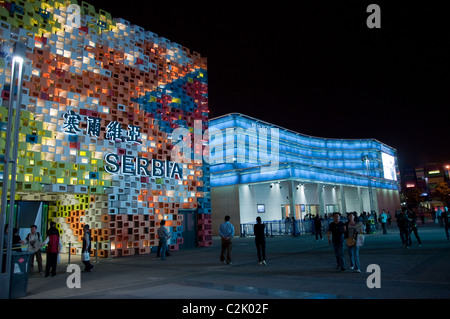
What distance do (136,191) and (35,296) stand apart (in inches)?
406

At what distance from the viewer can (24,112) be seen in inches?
596

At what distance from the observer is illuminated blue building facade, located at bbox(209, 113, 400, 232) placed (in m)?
34.0

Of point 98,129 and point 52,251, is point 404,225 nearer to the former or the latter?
point 52,251

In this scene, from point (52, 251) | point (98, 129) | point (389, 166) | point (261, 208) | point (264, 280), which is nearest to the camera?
point (264, 280)

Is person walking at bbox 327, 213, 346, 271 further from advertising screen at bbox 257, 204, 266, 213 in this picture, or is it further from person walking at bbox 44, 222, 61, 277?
advertising screen at bbox 257, 204, 266, 213

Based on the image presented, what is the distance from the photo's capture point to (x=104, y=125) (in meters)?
17.9

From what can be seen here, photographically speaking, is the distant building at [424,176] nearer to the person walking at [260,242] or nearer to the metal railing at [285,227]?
the metal railing at [285,227]

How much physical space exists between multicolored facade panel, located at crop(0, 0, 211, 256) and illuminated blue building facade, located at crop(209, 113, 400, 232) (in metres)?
12.0

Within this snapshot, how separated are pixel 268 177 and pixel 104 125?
1892cm

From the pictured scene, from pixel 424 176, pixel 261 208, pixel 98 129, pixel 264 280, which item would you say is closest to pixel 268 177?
pixel 261 208

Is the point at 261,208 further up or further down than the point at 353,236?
further up

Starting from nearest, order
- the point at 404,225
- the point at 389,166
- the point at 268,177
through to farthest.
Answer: the point at 404,225, the point at 268,177, the point at 389,166

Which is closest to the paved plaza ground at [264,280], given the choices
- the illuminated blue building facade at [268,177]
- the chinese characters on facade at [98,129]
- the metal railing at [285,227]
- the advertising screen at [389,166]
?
the chinese characters on facade at [98,129]
